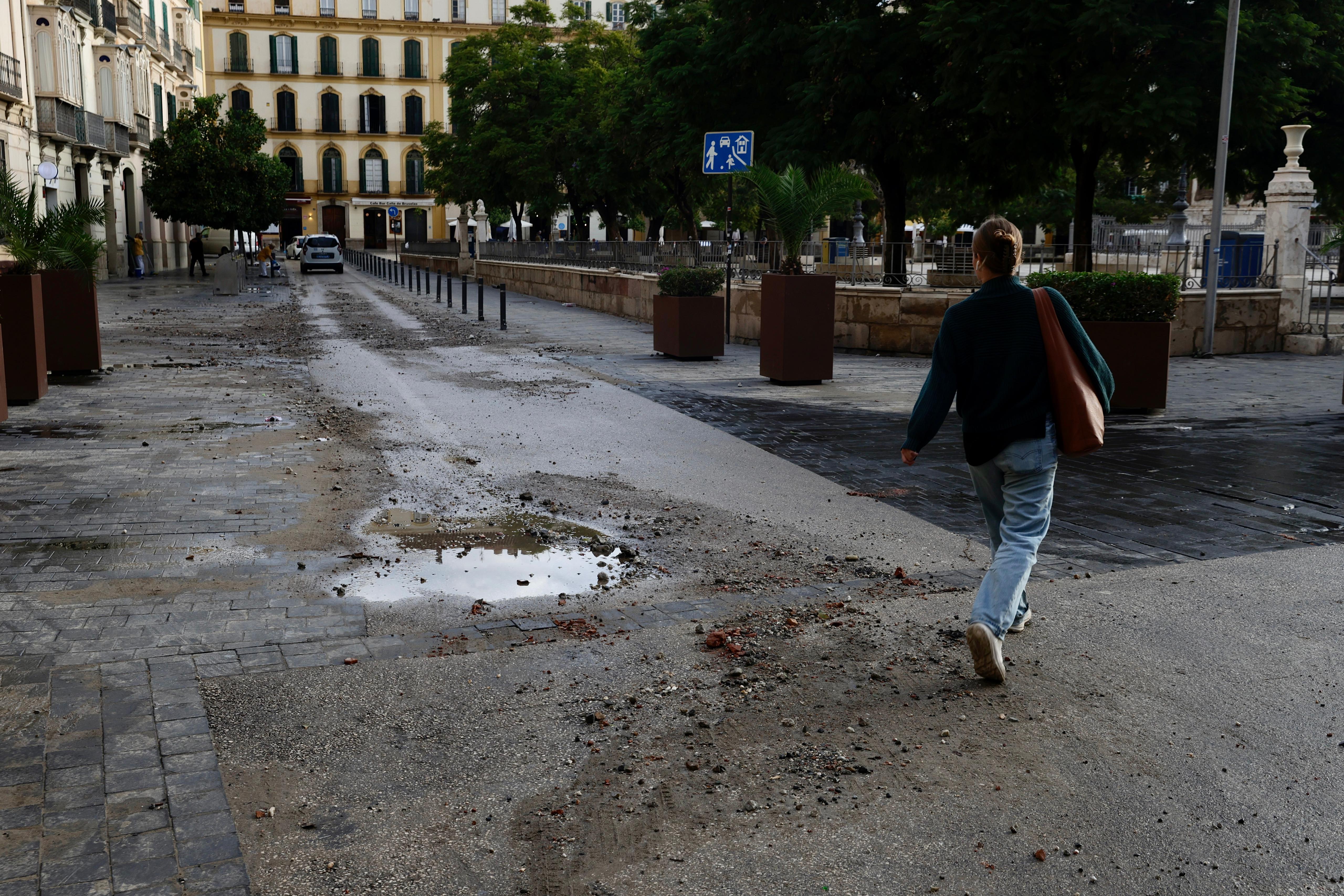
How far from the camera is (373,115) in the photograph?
88.6 metres

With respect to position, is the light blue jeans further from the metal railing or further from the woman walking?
the metal railing

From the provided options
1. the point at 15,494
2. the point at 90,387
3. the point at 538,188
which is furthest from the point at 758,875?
the point at 538,188

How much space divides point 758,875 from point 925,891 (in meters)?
0.42

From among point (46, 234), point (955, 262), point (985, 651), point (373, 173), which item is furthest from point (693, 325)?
point (373, 173)

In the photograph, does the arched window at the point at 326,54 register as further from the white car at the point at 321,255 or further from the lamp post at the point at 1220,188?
the lamp post at the point at 1220,188

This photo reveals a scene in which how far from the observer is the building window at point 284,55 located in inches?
→ 3396

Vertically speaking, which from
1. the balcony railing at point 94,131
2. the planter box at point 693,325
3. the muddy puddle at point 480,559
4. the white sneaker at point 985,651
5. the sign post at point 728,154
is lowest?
the muddy puddle at point 480,559

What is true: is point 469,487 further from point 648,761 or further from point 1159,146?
point 1159,146

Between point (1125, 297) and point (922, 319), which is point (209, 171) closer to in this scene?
point (922, 319)

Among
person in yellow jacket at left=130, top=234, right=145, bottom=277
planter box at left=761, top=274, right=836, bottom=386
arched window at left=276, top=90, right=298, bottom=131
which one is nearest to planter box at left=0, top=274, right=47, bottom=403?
planter box at left=761, top=274, right=836, bottom=386

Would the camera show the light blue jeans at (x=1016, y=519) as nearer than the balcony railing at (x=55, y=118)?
Yes

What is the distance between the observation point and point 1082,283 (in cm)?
1132

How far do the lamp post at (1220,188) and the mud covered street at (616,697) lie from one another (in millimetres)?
11310

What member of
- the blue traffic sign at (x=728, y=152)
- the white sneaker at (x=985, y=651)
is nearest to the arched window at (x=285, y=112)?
the blue traffic sign at (x=728, y=152)
